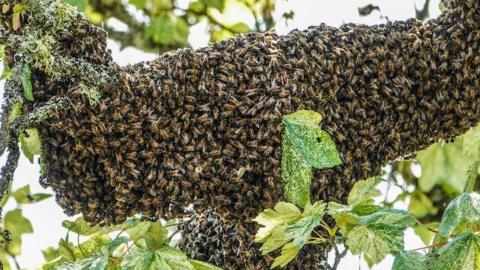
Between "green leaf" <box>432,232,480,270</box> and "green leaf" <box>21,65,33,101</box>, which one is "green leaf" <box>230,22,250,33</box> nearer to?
"green leaf" <box>21,65,33,101</box>

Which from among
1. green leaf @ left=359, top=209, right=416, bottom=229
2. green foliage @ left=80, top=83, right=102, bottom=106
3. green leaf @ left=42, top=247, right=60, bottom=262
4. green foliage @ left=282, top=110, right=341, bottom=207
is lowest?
green leaf @ left=42, top=247, right=60, bottom=262

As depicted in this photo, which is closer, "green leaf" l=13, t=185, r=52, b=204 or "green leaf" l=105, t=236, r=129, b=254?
"green leaf" l=105, t=236, r=129, b=254

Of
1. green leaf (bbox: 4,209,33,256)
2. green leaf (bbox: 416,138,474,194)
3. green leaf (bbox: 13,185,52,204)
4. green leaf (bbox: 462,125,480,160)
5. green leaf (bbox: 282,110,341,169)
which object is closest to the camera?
green leaf (bbox: 282,110,341,169)

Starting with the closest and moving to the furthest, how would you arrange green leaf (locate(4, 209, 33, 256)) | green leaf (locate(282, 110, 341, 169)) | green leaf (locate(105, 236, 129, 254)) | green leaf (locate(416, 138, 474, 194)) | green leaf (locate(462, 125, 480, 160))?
→ green leaf (locate(282, 110, 341, 169))
green leaf (locate(105, 236, 129, 254))
green leaf (locate(462, 125, 480, 160))
green leaf (locate(4, 209, 33, 256))
green leaf (locate(416, 138, 474, 194))

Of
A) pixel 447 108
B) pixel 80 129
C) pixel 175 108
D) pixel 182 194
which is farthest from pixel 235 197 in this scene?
pixel 447 108

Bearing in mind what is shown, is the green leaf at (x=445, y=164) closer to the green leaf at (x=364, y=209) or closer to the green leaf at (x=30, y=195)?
the green leaf at (x=30, y=195)

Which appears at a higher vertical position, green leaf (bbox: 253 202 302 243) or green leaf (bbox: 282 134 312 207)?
green leaf (bbox: 282 134 312 207)

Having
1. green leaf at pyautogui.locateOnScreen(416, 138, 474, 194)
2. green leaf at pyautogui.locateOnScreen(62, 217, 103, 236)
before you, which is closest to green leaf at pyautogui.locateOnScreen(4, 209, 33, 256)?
green leaf at pyautogui.locateOnScreen(62, 217, 103, 236)
